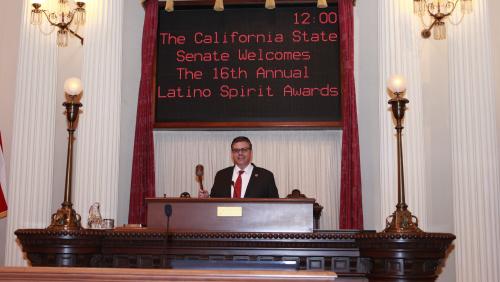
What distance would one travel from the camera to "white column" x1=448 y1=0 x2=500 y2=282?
7.32m

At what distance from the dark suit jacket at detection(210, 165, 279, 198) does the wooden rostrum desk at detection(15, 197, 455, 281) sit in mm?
1335

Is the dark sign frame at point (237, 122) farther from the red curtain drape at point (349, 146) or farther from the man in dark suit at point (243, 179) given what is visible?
the man in dark suit at point (243, 179)

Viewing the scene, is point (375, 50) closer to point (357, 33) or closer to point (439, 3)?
point (357, 33)

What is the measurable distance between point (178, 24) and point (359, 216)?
358cm

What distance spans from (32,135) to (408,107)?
4.60 m

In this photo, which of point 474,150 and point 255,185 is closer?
point 255,185

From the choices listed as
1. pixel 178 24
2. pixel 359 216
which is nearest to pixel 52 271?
pixel 359 216

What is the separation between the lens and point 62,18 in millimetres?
8258

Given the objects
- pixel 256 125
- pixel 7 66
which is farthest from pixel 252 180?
pixel 7 66

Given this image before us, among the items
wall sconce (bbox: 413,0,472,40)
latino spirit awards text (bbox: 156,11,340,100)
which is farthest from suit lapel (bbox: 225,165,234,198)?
wall sconce (bbox: 413,0,472,40)

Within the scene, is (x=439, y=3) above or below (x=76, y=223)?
above

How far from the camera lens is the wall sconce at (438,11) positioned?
7.75 meters

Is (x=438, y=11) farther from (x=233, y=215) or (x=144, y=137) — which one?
(x=144, y=137)

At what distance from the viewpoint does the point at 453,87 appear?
7797 mm
